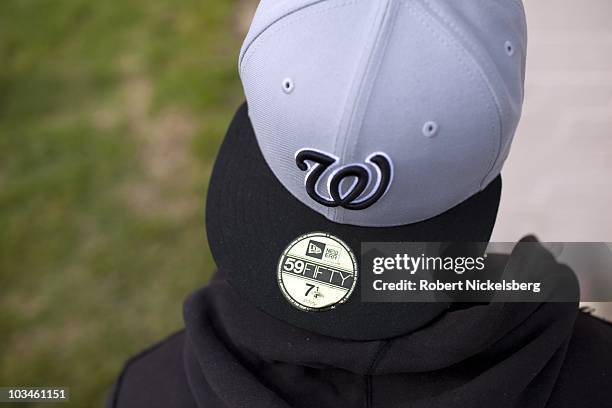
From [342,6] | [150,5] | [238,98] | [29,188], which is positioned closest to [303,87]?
[342,6]

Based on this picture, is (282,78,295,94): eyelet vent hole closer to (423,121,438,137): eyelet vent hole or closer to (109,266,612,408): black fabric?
(423,121,438,137): eyelet vent hole

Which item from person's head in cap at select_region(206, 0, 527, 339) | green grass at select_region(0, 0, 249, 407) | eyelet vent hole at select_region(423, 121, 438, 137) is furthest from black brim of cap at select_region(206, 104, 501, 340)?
green grass at select_region(0, 0, 249, 407)

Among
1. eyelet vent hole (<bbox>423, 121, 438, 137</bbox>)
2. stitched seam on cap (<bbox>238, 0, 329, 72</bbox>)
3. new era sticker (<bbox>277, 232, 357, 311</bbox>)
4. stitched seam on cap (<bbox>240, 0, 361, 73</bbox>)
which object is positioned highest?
stitched seam on cap (<bbox>238, 0, 329, 72</bbox>)

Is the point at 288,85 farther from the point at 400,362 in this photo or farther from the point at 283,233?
the point at 400,362

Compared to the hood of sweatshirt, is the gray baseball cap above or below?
above

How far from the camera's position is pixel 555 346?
2.46ft

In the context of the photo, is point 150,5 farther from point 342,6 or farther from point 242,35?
point 342,6

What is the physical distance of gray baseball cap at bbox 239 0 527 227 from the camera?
28.1 inches

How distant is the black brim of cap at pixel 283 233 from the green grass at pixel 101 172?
3.37 feet

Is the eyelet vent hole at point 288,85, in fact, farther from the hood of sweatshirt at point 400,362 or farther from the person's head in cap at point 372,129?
the hood of sweatshirt at point 400,362

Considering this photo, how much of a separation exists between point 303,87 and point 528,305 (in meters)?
0.37

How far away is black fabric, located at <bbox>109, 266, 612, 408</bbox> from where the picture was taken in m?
0.73

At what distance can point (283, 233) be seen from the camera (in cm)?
85

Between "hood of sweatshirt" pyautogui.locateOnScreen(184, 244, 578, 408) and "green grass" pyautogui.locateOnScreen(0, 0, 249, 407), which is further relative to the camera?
"green grass" pyautogui.locateOnScreen(0, 0, 249, 407)
